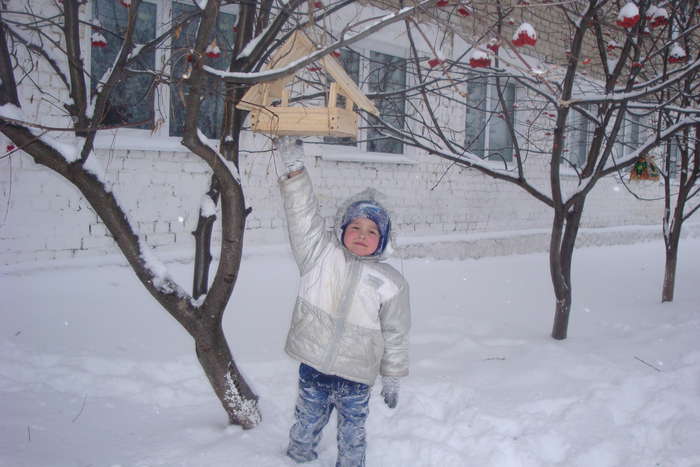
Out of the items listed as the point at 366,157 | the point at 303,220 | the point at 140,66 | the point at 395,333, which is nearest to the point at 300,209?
the point at 303,220

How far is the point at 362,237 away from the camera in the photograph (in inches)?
91.6

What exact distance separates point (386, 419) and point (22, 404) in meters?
1.88

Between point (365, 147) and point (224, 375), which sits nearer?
point (224, 375)

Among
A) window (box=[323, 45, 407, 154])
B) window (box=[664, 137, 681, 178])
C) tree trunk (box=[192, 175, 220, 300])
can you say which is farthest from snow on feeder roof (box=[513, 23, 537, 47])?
window (box=[323, 45, 407, 154])

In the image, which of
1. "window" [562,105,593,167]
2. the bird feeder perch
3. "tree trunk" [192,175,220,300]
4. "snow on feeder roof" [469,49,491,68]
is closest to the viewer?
"tree trunk" [192,175,220,300]

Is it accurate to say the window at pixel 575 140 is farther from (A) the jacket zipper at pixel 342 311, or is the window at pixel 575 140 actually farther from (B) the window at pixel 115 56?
(A) the jacket zipper at pixel 342 311

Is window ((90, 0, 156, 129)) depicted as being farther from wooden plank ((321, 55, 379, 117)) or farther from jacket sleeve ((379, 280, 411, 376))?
jacket sleeve ((379, 280, 411, 376))

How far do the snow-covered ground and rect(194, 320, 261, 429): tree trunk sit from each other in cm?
9

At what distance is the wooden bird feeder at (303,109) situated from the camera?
2.12m

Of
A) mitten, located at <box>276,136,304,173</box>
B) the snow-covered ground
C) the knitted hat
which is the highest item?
mitten, located at <box>276,136,304,173</box>

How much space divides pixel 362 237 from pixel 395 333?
44 centimetres

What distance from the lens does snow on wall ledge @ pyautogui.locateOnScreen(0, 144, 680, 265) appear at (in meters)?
4.36

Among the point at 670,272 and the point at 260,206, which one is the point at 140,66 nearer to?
the point at 260,206

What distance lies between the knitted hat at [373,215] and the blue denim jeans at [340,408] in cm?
57
